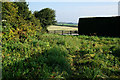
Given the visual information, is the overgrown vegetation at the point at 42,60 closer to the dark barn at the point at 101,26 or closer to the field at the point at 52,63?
the field at the point at 52,63

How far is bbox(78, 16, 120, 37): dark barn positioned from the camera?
51.4ft

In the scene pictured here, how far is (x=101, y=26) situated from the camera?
16.7 m

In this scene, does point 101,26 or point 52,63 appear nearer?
point 52,63

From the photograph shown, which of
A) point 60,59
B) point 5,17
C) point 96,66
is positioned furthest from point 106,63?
point 5,17

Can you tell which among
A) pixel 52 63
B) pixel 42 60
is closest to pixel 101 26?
pixel 52 63

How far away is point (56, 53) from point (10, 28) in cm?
297

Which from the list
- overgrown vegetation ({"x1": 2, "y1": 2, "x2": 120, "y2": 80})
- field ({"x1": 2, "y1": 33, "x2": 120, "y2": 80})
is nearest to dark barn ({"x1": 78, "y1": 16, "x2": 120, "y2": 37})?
overgrown vegetation ({"x1": 2, "y1": 2, "x2": 120, "y2": 80})

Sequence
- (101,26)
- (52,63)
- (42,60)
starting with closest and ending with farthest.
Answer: (52,63) → (42,60) → (101,26)

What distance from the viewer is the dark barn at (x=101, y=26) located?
1565cm

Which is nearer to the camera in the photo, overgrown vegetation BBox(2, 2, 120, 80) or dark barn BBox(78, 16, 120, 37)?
overgrown vegetation BBox(2, 2, 120, 80)

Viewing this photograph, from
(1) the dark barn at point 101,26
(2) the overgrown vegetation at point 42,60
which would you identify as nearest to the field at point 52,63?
(2) the overgrown vegetation at point 42,60

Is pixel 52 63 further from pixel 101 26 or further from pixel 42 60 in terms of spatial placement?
pixel 101 26

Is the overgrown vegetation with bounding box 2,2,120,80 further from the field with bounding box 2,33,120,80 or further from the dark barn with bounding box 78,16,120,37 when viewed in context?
the dark barn with bounding box 78,16,120,37

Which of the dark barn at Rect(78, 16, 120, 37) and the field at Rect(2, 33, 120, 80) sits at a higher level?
the dark barn at Rect(78, 16, 120, 37)
